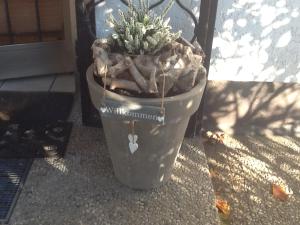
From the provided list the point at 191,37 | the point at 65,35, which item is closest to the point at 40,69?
the point at 65,35

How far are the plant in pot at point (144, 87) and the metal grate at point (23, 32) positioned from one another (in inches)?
51.8

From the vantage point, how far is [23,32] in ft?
12.1

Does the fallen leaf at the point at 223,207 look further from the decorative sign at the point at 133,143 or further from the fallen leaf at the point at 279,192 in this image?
the decorative sign at the point at 133,143

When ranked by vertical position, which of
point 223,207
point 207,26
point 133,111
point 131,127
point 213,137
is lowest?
point 223,207

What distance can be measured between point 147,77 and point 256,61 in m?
1.35

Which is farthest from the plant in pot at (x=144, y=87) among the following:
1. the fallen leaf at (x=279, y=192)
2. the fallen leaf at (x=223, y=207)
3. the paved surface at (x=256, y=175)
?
the fallen leaf at (x=279, y=192)

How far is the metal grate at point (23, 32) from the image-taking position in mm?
3569

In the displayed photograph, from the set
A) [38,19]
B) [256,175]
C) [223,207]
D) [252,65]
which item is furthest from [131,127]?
[38,19]

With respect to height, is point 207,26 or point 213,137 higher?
point 207,26

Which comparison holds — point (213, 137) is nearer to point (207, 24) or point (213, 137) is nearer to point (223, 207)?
point (223, 207)

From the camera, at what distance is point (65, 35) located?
3699mm

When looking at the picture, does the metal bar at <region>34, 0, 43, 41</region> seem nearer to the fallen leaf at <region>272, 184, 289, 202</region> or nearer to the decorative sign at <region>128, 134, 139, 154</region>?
the decorative sign at <region>128, 134, 139, 154</region>

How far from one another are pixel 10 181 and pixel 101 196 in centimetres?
65

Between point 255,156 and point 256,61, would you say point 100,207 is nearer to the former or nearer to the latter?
point 255,156
